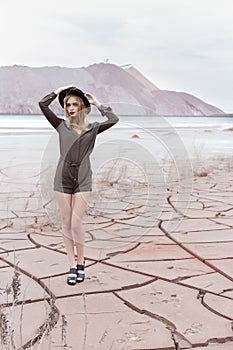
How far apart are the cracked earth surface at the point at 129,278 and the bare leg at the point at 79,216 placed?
7.5 inches

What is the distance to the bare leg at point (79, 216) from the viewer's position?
2.90 m

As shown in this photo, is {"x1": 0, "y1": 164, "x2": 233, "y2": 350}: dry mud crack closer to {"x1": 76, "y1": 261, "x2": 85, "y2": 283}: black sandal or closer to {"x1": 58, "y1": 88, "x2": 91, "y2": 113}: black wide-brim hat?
{"x1": 76, "y1": 261, "x2": 85, "y2": 283}: black sandal

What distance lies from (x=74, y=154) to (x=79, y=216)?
13.0 inches

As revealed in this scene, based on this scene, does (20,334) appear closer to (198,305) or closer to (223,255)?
(198,305)

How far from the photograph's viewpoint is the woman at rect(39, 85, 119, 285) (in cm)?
290

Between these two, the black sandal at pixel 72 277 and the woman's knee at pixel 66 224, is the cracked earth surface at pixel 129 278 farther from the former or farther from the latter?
the woman's knee at pixel 66 224

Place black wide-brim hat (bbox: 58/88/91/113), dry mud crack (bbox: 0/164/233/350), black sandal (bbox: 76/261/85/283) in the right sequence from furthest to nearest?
black sandal (bbox: 76/261/85/283) → black wide-brim hat (bbox: 58/88/91/113) → dry mud crack (bbox: 0/164/233/350)

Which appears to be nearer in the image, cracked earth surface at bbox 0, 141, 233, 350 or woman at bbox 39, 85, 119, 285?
cracked earth surface at bbox 0, 141, 233, 350

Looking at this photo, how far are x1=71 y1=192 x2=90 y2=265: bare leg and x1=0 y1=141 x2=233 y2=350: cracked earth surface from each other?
7.5 inches

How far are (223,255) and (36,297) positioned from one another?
131 centimetres

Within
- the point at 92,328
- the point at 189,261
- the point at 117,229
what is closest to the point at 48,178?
the point at 117,229

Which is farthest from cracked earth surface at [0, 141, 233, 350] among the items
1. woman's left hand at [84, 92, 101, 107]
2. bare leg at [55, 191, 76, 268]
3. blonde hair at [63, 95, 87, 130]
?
woman's left hand at [84, 92, 101, 107]

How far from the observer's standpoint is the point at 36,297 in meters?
2.74

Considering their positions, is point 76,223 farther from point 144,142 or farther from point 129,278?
point 144,142
